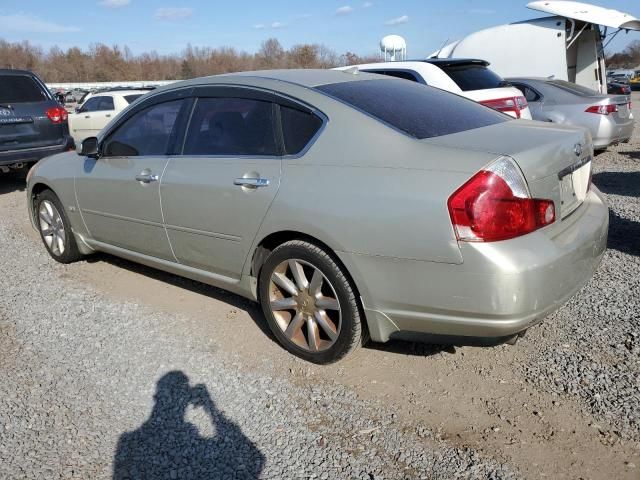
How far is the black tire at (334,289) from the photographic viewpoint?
9.83ft

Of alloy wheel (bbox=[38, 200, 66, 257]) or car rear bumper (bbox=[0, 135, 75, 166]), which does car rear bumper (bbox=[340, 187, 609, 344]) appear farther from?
car rear bumper (bbox=[0, 135, 75, 166])

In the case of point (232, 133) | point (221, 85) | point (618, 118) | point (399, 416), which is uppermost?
point (221, 85)

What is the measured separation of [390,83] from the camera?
378 centimetres

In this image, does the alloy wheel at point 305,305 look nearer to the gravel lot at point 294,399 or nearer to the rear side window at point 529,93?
the gravel lot at point 294,399

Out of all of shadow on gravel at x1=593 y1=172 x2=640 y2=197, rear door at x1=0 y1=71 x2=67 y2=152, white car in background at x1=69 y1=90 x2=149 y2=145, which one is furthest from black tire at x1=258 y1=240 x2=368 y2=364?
white car in background at x1=69 y1=90 x2=149 y2=145

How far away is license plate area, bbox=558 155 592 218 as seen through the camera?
2.88 m

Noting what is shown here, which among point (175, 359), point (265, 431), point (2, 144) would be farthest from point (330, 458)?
point (2, 144)

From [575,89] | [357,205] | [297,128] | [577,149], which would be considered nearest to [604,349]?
[577,149]

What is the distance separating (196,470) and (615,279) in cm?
337

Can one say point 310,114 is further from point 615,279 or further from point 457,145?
point 615,279

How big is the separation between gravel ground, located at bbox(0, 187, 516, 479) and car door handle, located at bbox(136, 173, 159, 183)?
1006 millimetres

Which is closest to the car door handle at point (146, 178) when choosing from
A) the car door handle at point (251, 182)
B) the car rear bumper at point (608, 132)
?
the car door handle at point (251, 182)

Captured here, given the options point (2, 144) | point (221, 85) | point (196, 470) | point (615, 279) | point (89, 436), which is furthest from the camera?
point (2, 144)

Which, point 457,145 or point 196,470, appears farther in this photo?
point 457,145
